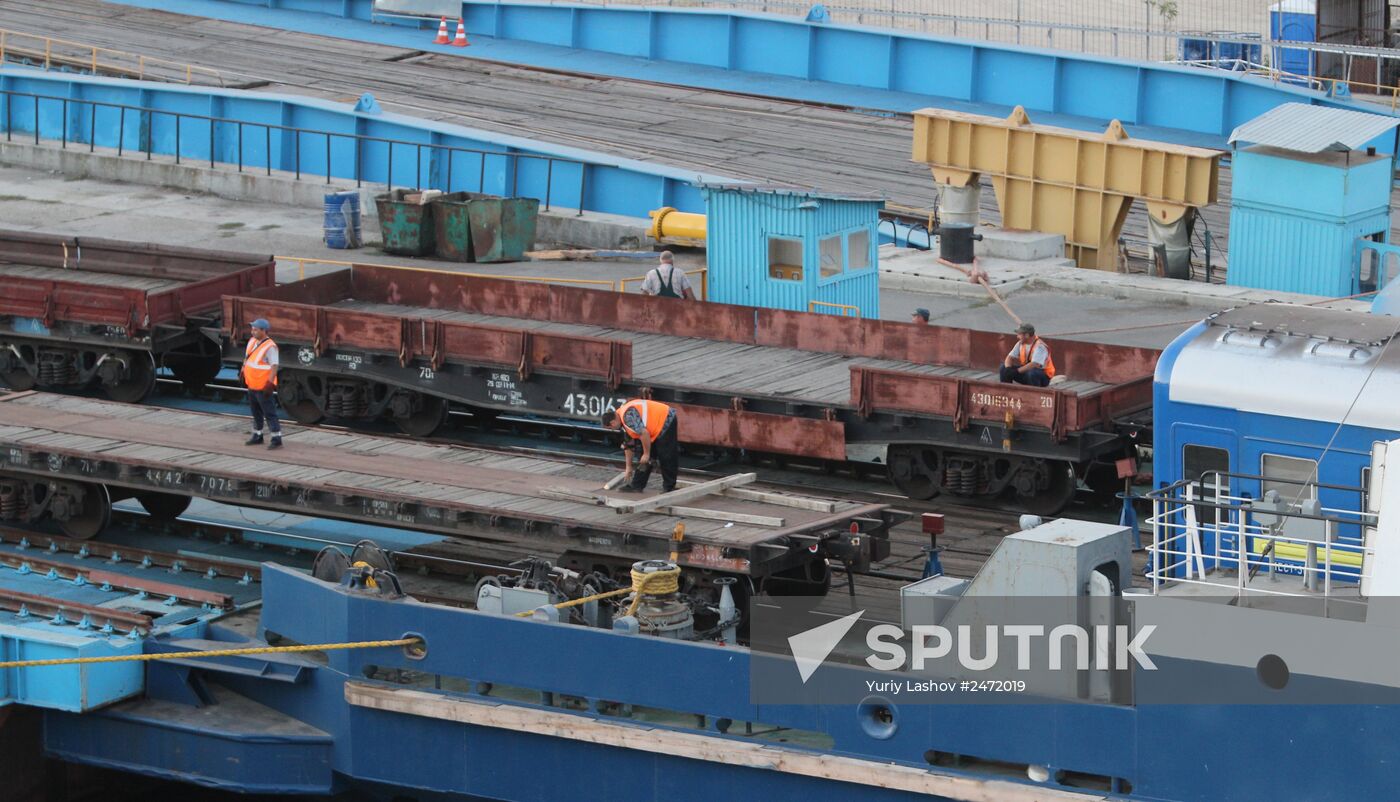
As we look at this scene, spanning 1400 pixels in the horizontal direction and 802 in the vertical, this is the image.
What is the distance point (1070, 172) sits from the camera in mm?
30469

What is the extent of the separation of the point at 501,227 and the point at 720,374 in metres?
9.37

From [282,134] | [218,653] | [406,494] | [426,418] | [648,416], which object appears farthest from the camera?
[282,134]

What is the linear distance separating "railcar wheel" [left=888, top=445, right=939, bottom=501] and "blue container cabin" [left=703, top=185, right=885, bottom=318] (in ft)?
14.7

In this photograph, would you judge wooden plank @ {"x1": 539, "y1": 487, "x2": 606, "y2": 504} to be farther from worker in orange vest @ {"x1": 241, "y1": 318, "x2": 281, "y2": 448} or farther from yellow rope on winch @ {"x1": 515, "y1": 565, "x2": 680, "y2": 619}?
worker in orange vest @ {"x1": 241, "y1": 318, "x2": 281, "y2": 448}

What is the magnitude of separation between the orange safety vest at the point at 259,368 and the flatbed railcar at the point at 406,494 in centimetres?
62

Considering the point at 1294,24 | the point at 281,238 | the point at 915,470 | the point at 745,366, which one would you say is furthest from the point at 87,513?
the point at 1294,24

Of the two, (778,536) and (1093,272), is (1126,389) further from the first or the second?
(1093,272)

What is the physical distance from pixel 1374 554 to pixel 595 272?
760 inches

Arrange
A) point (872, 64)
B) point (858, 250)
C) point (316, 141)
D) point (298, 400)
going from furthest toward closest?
point (872, 64)
point (316, 141)
point (858, 250)
point (298, 400)

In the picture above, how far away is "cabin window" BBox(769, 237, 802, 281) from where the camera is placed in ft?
82.2

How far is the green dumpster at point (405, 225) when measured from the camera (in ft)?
99.3

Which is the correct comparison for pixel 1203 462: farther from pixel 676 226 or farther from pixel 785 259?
pixel 676 226

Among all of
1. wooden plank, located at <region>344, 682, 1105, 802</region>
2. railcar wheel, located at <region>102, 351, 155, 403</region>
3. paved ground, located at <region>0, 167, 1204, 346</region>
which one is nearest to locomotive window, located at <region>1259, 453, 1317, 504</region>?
wooden plank, located at <region>344, 682, 1105, 802</region>

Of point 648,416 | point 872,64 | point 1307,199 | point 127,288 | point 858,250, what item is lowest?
point 648,416
